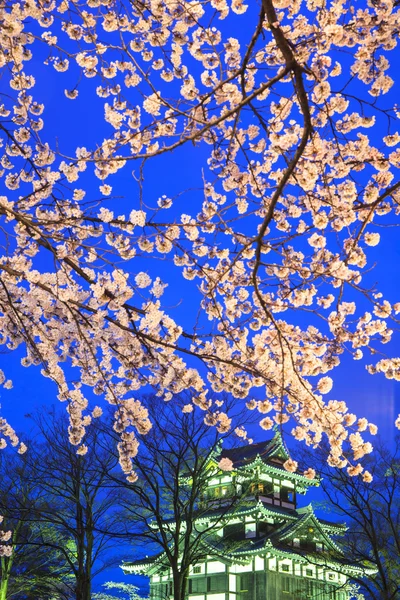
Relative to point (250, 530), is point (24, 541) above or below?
below

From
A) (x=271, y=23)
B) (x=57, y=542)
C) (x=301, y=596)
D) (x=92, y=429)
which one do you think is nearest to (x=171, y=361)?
(x=271, y=23)

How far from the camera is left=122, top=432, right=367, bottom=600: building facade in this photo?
76.3 ft

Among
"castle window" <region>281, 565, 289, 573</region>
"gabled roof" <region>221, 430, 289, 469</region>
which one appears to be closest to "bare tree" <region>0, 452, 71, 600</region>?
"gabled roof" <region>221, 430, 289, 469</region>

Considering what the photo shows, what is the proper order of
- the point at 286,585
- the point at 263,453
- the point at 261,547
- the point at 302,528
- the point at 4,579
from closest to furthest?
the point at 4,579, the point at 261,547, the point at 286,585, the point at 302,528, the point at 263,453

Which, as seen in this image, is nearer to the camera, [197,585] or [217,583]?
[217,583]

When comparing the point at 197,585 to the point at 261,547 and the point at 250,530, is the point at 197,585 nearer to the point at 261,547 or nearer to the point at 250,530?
the point at 250,530

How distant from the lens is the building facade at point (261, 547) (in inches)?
916

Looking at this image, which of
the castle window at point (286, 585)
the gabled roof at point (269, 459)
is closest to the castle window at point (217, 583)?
the castle window at point (286, 585)

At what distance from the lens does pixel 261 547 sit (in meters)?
22.7

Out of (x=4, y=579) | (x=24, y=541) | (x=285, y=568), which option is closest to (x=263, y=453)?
(x=285, y=568)

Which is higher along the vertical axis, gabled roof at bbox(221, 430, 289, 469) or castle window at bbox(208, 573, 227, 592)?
gabled roof at bbox(221, 430, 289, 469)

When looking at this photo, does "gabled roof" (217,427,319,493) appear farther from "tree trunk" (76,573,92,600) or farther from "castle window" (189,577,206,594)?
"tree trunk" (76,573,92,600)

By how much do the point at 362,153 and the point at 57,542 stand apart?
20199mm

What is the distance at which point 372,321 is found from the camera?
21.7 feet
